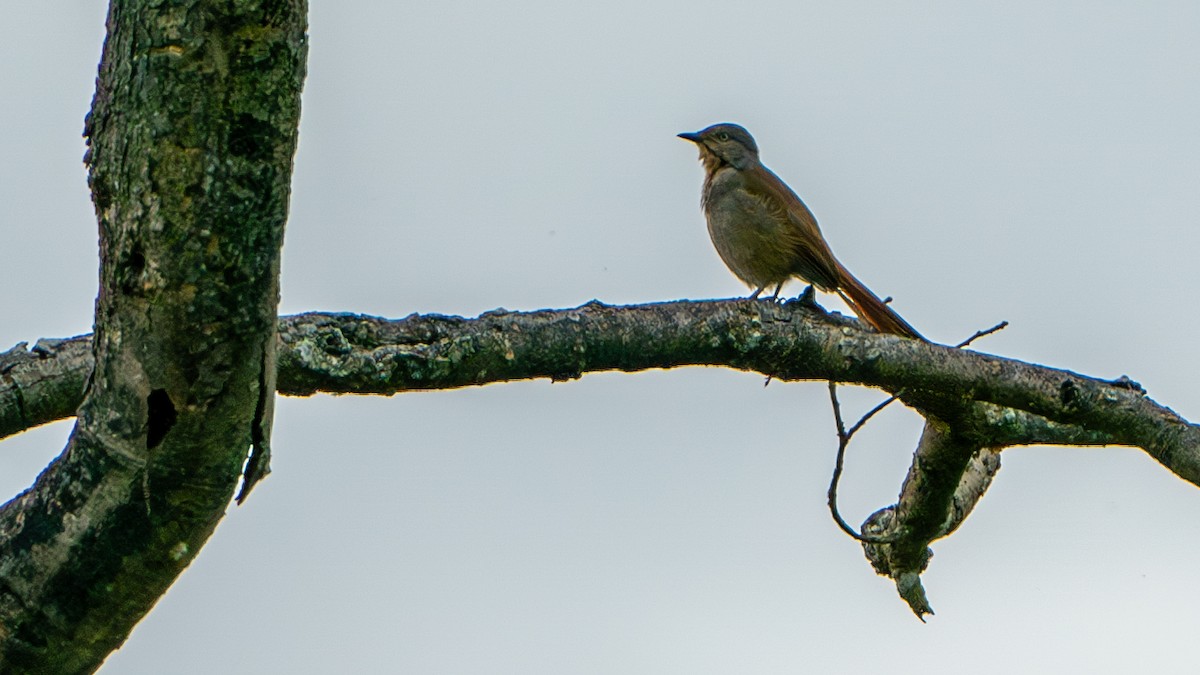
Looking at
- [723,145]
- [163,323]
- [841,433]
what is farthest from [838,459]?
[723,145]

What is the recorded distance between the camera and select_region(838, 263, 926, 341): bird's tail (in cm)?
613

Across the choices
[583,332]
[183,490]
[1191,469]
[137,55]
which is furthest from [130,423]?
[1191,469]

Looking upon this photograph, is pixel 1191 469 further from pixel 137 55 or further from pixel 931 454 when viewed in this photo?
pixel 137 55

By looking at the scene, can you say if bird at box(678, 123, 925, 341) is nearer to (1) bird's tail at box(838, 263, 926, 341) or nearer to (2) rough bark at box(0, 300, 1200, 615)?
(1) bird's tail at box(838, 263, 926, 341)

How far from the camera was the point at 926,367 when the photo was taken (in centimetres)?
426

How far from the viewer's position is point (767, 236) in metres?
7.55

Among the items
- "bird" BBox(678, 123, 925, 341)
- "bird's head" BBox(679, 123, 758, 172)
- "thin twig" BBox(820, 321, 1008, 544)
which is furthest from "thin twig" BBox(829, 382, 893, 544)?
"bird's head" BBox(679, 123, 758, 172)

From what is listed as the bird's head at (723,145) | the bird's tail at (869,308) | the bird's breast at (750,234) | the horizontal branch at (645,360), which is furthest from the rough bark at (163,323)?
the bird's head at (723,145)

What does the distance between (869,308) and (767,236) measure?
101 centimetres

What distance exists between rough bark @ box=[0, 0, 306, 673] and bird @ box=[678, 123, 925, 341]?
4640mm

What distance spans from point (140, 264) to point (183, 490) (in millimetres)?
460

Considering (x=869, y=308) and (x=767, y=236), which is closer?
(x=869, y=308)

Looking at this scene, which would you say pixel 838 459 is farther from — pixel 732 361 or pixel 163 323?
pixel 163 323

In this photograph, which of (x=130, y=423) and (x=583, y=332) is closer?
(x=130, y=423)
